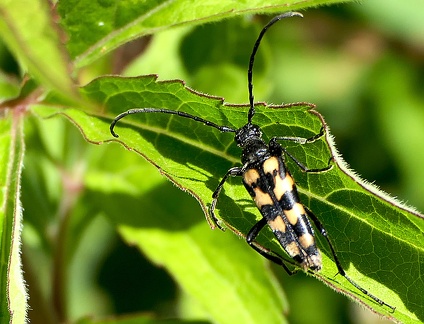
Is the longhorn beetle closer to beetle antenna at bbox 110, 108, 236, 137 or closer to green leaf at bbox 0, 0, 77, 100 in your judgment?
beetle antenna at bbox 110, 108, 236, 137

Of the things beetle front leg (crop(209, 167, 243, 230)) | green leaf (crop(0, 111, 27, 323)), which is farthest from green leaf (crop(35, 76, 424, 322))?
green leaf (crop(0, 111, 27, 323))

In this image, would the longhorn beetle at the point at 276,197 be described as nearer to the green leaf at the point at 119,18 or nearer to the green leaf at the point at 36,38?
the green leaf at the point at 119,18

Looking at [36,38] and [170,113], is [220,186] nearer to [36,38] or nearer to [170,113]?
[170,113]

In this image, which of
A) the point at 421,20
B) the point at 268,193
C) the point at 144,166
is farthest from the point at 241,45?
the point at 421,20

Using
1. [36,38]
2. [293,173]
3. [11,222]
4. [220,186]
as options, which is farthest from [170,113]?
[36,38]

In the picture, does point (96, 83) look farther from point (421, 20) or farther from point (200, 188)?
point (421, 20)

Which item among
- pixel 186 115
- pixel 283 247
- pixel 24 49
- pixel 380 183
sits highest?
pixel 380 183
